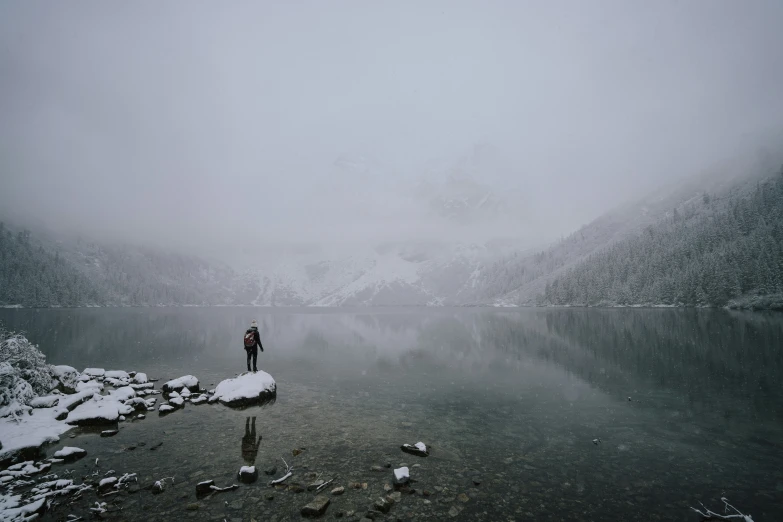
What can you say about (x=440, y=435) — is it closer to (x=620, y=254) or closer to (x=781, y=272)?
(x=781, y=272)

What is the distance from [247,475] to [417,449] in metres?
6.92

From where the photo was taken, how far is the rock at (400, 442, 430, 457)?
14.8 m

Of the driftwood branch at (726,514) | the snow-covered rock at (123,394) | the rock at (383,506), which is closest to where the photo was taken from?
the driftwood branch at (726,514)

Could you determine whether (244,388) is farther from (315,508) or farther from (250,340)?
(315,508)

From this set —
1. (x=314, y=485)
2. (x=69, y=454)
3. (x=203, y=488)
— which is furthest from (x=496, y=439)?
(x=69, y=454)

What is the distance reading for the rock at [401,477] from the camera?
39.9 feet

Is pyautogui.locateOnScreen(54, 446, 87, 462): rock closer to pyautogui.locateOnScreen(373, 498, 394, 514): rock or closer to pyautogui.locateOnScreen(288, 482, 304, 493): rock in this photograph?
pyautogui.locateOnScreen(288, 482, 304, 493): rock

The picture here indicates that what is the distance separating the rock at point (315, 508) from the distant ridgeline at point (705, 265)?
139053 millimetres

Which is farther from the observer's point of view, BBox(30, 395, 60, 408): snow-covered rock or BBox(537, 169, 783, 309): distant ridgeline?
BBox(537, 169, 783, 309): distant ridgeline

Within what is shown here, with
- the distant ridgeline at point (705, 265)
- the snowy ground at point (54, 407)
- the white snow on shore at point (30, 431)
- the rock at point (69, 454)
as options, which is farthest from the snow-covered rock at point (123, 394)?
the distant ridgeline at point (705, 265)

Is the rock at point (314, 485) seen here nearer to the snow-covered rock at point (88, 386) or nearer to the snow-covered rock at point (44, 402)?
the snow-covered rock at point (44, 402)

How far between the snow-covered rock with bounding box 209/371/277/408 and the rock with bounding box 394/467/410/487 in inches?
558

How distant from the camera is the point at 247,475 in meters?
12.3

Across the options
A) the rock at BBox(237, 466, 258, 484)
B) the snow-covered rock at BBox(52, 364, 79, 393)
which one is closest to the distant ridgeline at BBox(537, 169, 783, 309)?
the rock at BBox(237, 466, 258, 484)
